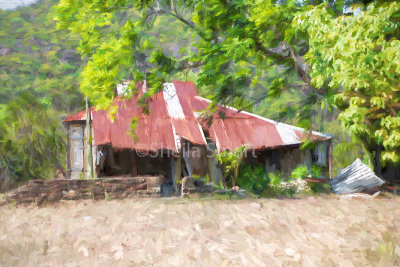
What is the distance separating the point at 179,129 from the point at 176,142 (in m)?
0.76

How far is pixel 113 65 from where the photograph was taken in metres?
11.0

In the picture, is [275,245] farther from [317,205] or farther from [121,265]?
[317,205]

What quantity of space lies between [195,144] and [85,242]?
41.0ft

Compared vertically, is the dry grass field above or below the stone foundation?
below

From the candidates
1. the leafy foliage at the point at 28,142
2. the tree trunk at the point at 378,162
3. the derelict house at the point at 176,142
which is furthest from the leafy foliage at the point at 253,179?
the leafy foliage at the point at 28,142

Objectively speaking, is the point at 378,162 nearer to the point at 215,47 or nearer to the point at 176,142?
the point at 215,47

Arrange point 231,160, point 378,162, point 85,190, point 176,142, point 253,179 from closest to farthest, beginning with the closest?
point 85,190, point 378,162, point 253,179, point 176,142, point 231,160

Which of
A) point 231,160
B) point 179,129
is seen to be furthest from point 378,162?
point 179,129

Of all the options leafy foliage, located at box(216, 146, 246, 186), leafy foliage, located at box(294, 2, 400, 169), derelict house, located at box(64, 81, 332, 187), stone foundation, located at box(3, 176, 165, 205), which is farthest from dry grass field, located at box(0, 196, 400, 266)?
derelict house, located at box(64, 81, 332, 187)

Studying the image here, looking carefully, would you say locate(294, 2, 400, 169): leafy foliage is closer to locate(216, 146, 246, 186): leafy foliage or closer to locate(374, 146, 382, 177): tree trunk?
locate(374, 146, 382, 177): tree trunk

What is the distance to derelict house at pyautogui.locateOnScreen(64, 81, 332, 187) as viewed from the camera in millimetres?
18969

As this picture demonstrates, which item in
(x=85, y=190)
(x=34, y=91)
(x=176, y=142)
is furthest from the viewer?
(x=34, y=91)

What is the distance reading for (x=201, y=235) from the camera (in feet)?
23.9

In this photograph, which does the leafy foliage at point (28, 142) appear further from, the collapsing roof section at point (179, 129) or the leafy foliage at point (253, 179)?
the leafy foliage at point (253, 179)
